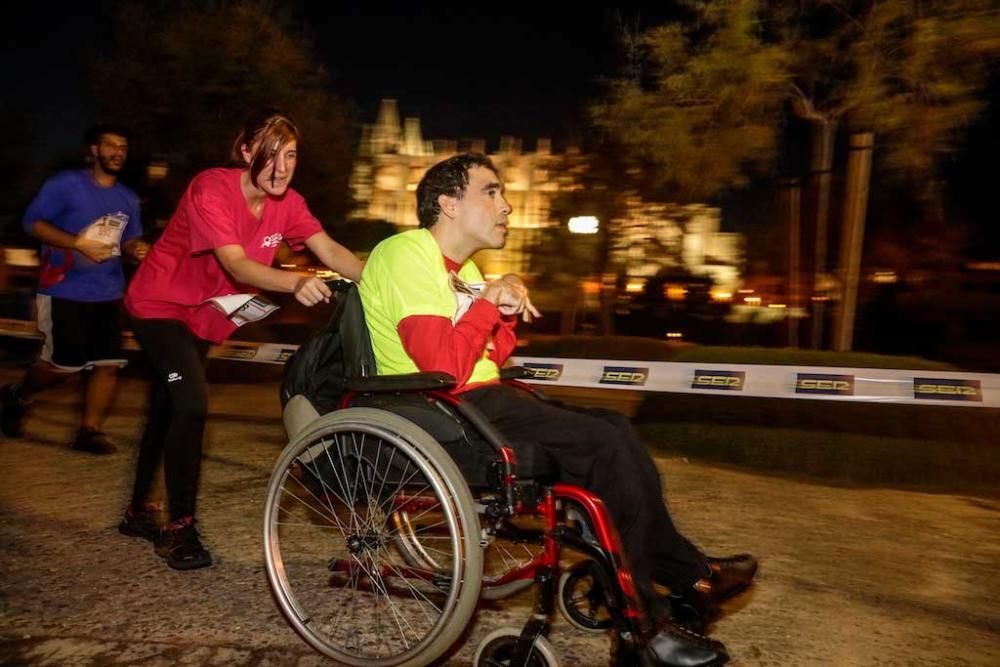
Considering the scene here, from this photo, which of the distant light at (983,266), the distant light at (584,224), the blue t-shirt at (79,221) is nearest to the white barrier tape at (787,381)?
the blue t-shirt at (79,221)

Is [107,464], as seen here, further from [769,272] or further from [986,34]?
[769,272]

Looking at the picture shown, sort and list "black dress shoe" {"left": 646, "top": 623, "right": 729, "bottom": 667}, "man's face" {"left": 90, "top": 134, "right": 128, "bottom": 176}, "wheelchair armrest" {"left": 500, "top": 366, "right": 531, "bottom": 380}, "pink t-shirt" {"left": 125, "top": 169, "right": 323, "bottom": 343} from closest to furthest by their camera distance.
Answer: "black dress shoe" {"left": 646, "top": 623, "right": 729, "bottom": 667}, "wheelchair armrest" {"left": 500, "top": 366, "right": 531, "bottom": 380}, "pink t-shirt" {"left": 125, "top": 169, "right": 323, "bottom": 343}, "man's face" {"left": 90, "top": 134, "right": 128, "bottom": 176}

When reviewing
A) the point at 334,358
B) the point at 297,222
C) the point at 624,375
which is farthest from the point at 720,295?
the point at 334,358

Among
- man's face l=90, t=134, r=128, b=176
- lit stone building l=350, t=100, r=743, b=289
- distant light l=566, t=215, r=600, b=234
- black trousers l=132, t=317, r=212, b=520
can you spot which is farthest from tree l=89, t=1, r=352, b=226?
black trousers l=132, t=317, r=212, b=520

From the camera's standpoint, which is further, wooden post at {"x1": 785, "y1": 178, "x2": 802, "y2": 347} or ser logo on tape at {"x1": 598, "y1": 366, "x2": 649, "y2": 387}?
wooden post at {"x1": 785, "y1": 178, "x2": 802, "y2": 347}

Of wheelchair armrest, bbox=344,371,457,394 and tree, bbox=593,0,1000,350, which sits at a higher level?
tree, bbox=593,0,1000,350

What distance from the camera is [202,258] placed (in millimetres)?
3561

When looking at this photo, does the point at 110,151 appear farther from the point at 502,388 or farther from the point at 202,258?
the point at 502,388

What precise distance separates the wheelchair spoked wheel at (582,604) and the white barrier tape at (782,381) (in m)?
1.99

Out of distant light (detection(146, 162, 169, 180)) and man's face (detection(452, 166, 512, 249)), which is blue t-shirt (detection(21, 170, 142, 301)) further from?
distant light (detection(146, 162, 169, 180))

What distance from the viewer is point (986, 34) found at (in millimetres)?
6133

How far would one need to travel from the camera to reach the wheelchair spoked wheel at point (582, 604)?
2896 mm

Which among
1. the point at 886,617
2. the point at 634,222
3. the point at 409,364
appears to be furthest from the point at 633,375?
the point at 634,222

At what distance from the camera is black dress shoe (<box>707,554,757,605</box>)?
264cm
